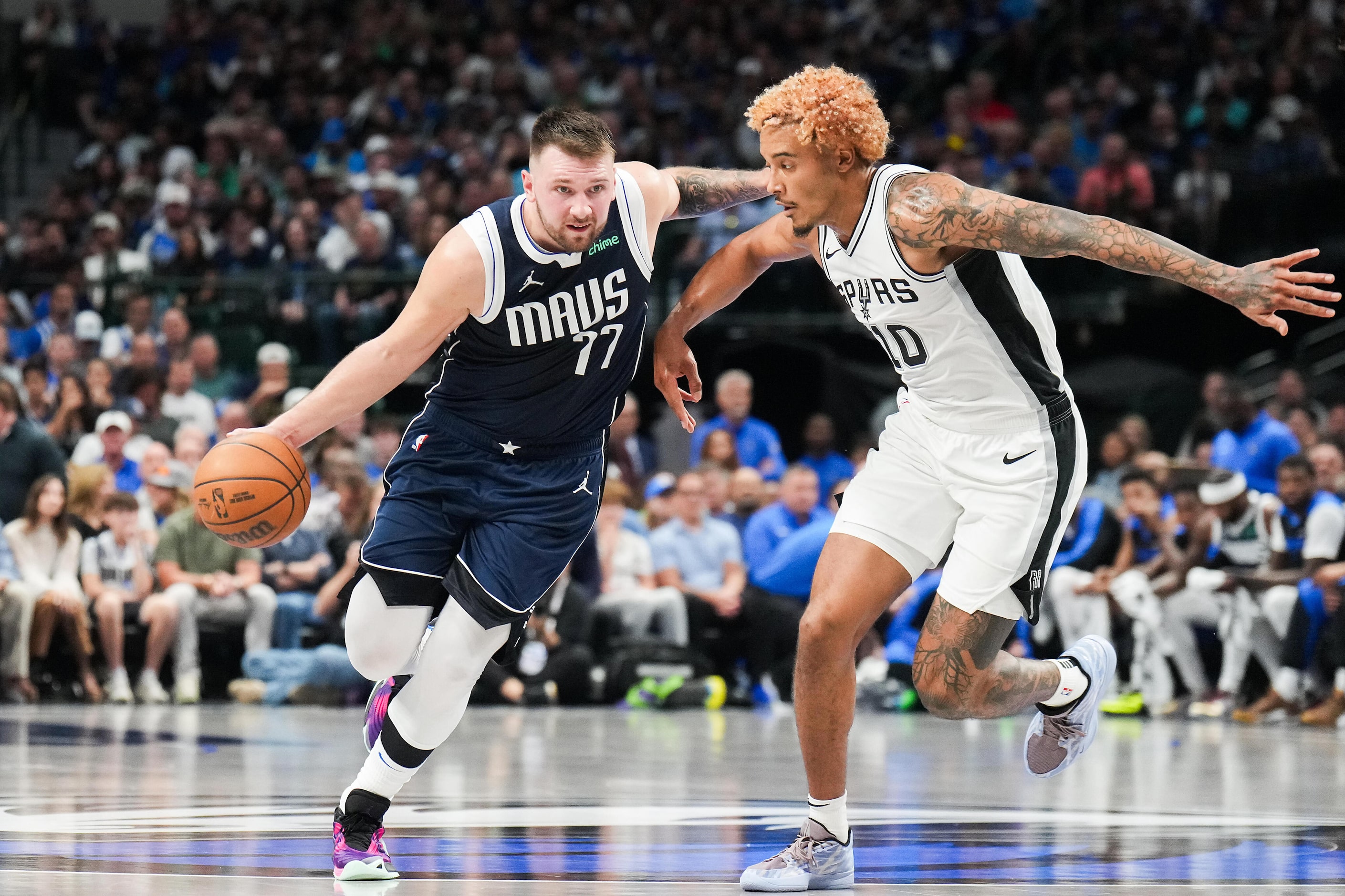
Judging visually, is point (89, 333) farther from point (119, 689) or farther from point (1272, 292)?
point (1272, 292)

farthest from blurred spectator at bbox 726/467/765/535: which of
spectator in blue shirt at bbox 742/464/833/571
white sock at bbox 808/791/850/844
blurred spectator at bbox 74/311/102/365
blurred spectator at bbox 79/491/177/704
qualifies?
white sock at bbox 808/791/850/844

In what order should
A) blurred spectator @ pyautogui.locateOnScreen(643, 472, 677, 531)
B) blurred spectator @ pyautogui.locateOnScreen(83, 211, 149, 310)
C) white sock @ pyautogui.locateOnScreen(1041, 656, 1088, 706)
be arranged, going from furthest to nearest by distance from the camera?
blurred spectator @ pyautogui.locateOnScreen(83, 211, 149, 310) < blurred spectator @ pyautogui.locateOnScreen(643, 472, 677, 531) < white sock @ pyautogui.locateOnScreen(1041, 656, 1088, 706)

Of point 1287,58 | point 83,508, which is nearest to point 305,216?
point 83,508

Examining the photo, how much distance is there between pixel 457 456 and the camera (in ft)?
16.8

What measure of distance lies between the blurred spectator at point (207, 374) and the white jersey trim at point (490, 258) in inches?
349

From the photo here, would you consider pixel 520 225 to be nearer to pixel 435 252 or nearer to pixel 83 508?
pixel 435 252

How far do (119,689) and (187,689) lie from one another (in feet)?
1.41

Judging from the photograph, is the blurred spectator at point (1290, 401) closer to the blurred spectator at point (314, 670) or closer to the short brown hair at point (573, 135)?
the blurred spectator at point (314, 670)

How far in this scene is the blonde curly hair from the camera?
15.6 feet

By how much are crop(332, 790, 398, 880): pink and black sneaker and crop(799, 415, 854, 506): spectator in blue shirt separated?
7.91 m

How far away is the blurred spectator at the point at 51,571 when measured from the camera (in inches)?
435

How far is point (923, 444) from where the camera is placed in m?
5.10

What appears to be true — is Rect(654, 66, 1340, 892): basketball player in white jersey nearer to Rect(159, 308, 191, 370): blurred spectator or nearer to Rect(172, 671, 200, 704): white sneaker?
Rect(172, 671, 200, 704): white sneaker

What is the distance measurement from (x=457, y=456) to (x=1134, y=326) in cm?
1082
